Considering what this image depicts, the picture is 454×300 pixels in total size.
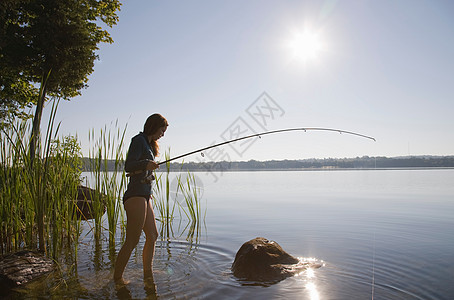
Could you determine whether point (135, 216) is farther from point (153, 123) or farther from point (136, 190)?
point (153, 123)

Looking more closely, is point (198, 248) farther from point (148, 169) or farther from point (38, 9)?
point (38, 9)

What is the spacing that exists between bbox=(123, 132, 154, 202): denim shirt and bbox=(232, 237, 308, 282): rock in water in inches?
65.2

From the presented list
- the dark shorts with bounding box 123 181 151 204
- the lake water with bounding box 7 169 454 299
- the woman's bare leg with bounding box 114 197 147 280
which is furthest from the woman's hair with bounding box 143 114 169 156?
the lake water with bounding box 7 169 454 299

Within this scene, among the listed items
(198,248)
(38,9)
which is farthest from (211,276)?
(38,9)

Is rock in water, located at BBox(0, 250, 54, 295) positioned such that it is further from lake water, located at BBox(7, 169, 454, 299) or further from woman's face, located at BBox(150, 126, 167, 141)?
woman's face, located at BBox(150, 126, 167, 141)

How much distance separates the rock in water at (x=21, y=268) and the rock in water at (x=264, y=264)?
2.34 m

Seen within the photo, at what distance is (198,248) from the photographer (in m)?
5.91

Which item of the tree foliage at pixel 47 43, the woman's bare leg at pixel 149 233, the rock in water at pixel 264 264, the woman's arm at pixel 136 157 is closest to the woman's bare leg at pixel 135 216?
the woman's bare leg at pixel 149 233

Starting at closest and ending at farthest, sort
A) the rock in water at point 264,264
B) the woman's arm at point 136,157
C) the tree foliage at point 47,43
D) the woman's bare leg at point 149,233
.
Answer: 1. the woman's arm at point 136,157
2. the woman's bare leg at point 149,233
3. the rock in water at point 264,264
4. the tree foliage at point 47,43

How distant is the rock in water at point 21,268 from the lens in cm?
362

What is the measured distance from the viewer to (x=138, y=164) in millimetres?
3447

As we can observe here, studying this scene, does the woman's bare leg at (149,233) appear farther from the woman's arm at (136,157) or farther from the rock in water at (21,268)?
the rock in water at (21,268)

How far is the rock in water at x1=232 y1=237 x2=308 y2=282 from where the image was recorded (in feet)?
13.8

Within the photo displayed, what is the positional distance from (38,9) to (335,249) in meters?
10.2
